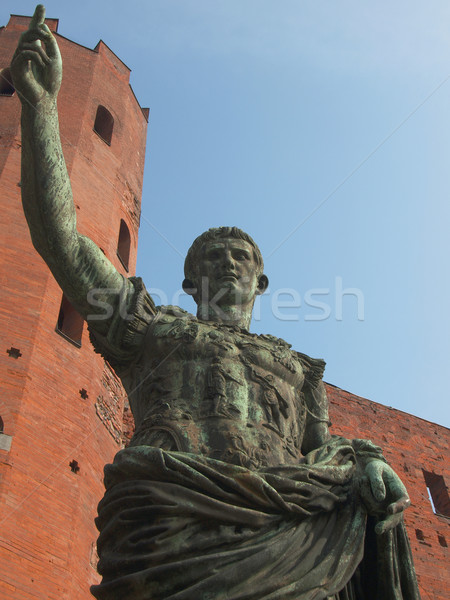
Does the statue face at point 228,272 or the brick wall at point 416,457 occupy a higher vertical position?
the brick wall at point 416,457

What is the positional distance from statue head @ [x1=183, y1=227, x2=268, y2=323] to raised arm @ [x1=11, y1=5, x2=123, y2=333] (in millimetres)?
607

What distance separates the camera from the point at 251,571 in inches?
102

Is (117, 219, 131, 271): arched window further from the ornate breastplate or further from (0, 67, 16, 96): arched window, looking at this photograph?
the ornate breastplate

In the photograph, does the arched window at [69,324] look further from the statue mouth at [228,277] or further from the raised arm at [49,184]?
the raised arm at [49,184]

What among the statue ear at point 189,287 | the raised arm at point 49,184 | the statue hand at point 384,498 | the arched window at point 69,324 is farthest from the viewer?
the arched window at point 69,324

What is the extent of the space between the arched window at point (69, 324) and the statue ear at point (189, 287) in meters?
9.70

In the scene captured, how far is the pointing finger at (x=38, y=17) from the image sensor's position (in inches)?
133

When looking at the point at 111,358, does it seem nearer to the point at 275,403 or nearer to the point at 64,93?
the point at 275,403

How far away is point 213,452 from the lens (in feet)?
9.82

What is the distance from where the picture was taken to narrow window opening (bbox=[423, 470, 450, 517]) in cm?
1781

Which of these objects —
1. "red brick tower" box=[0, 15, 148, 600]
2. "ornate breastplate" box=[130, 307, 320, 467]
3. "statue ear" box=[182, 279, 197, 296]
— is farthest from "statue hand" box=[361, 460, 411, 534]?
"red brick tower" box=[0, 15, 148, 600]

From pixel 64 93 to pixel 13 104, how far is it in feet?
4.33

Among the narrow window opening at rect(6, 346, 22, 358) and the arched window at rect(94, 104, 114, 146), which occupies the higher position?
the arched window at rect(94, 104, 114, 146)

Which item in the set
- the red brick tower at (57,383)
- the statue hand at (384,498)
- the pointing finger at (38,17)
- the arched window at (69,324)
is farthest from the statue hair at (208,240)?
the arched window at (69,324)
